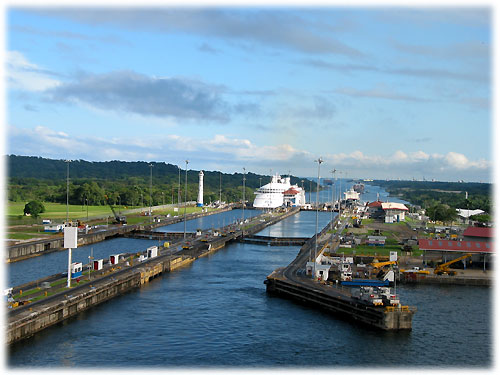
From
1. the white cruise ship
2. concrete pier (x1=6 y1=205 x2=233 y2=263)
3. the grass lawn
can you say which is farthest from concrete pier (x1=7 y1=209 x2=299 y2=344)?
the white cruise ship

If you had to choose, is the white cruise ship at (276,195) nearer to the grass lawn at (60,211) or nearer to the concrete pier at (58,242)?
the grass lawn at (60,211)

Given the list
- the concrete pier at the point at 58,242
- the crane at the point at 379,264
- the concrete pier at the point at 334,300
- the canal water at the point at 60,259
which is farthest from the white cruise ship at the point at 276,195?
the concrete pier at the point at 334,300

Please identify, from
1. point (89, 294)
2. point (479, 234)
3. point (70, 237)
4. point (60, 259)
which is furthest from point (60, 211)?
point (479, 234)

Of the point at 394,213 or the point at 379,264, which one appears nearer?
the point at 379,264

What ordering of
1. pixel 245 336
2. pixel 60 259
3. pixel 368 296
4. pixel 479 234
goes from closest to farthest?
1. pixel 245 336
2. pixel 368 296
3. pixel 60 259
4. pixel 479 234

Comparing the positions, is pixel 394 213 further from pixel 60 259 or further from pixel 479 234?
pixel 60 259

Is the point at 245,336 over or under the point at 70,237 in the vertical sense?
under

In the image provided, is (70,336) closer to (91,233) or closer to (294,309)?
(294,309)

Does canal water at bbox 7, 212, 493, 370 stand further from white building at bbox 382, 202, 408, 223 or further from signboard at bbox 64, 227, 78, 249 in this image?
white building at bbox 382, 202, 408, 223

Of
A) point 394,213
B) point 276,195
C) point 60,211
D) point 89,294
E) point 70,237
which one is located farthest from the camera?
point 276,195
